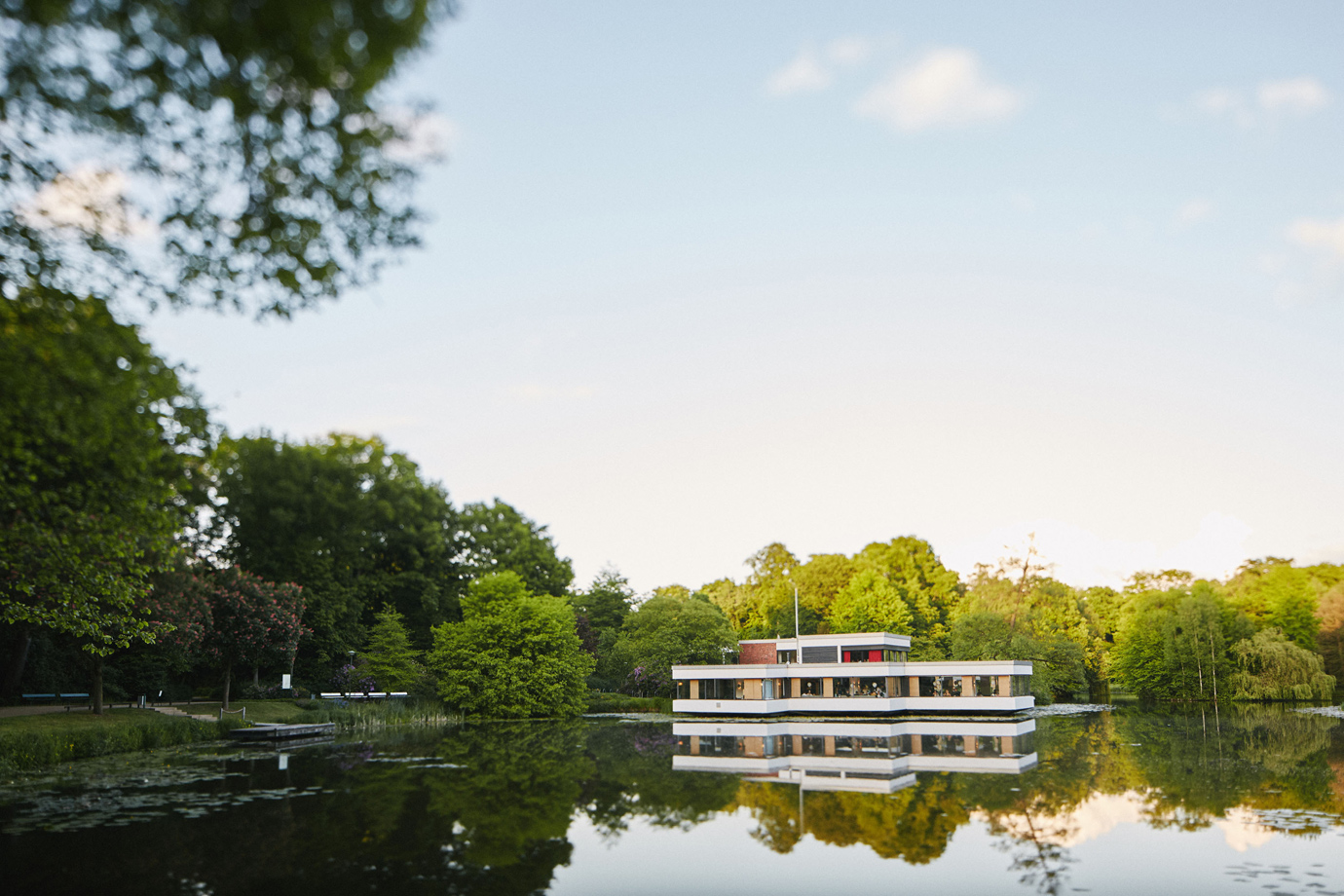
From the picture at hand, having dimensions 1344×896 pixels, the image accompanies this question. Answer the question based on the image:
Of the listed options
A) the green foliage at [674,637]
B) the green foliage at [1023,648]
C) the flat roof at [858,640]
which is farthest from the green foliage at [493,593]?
the green foliage at [1023,648]

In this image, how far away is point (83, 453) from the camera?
1719 cm

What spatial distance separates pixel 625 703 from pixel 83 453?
1971 inches

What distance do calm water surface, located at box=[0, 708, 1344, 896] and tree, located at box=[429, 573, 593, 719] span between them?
22165 mm

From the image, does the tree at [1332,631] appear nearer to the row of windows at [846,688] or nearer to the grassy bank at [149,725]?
the row of windows at [846,688]

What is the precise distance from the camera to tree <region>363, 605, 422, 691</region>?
5544cm

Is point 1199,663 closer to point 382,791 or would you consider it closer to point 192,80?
point 382,791

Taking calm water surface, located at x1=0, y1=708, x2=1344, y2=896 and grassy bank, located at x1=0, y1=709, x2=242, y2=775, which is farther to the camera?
grassy bank, located at x1=0, y1=709, x2=242, y2=775

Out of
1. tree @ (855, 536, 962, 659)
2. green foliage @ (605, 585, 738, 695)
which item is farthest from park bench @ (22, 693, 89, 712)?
tree @ (855, 536, 962, 659)

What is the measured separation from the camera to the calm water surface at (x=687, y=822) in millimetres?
13641

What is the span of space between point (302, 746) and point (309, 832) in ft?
69.4

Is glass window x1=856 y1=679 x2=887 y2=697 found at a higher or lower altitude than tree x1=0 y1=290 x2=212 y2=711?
lower

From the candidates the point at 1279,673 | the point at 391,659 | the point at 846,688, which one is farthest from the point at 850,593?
the point at 391,659

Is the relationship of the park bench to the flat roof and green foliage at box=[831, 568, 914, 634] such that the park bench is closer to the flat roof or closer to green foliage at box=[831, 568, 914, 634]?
the flat roof

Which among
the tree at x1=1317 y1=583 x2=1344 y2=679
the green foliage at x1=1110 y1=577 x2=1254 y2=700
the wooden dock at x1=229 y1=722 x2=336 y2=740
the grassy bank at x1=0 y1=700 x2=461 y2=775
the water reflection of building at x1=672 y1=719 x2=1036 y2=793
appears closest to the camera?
the water reflection of building at x1=672 y1=719 x2=1036 y2=793
